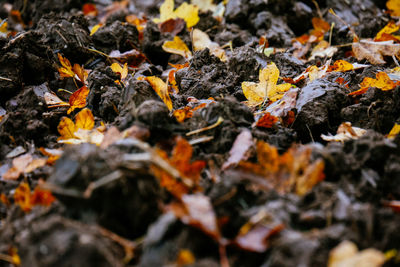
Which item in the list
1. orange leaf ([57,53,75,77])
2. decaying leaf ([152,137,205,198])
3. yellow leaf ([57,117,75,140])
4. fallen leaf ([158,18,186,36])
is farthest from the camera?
fallen leaf ([158,18,186,36])

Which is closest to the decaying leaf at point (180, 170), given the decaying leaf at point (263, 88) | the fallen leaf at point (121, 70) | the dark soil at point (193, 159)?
the dark soil at point (193, 159)

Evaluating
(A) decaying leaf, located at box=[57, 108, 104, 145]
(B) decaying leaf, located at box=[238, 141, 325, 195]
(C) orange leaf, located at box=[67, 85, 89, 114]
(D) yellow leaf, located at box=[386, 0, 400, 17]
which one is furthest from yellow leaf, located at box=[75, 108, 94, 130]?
(D) yellow leaf, located at box=[386, 0, 400, 17]

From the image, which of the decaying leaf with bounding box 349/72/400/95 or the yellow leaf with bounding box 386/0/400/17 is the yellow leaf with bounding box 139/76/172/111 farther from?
the yellow leaf with bounding box 386/0/400/17

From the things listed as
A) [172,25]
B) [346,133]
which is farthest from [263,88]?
[172,25]

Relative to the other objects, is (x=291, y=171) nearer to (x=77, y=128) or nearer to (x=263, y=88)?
(x=263, y=88)

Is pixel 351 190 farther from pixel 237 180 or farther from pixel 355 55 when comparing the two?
pixel 355 55
